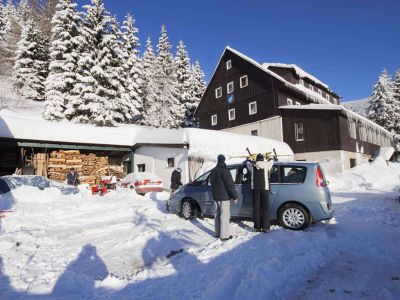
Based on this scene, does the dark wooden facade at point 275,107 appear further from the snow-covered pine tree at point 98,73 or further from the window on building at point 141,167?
the window on building at point 141,167

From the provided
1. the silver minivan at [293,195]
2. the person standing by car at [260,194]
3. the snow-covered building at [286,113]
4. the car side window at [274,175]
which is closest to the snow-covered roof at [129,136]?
the snow-covered building at [286,113]

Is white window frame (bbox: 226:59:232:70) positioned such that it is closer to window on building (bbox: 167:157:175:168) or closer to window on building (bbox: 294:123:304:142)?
window on building (bbox: 294:123:304:142)

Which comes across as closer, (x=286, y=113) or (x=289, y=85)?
(x=286, y=113)

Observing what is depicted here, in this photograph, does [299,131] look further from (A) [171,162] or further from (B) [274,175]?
(B) [274,175]

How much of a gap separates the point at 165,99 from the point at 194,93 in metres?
8.56

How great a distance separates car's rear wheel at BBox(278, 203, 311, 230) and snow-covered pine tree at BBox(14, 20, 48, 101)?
34.8 metres

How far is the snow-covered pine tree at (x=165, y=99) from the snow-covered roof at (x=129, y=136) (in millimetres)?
13831

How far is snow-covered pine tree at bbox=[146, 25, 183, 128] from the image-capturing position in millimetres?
36906

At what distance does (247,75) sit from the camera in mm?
32188

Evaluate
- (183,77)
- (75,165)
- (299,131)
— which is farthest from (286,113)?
(183,77)

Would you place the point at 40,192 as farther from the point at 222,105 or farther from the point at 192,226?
the point at 222,105

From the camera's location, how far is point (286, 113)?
28.7 metres

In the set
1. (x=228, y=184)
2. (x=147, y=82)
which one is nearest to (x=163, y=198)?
(x=228, y=184)

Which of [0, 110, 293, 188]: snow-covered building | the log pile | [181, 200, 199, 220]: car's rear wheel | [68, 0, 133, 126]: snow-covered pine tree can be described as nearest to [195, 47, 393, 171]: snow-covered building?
[0, 110, 293, 188]: snow-covered building
